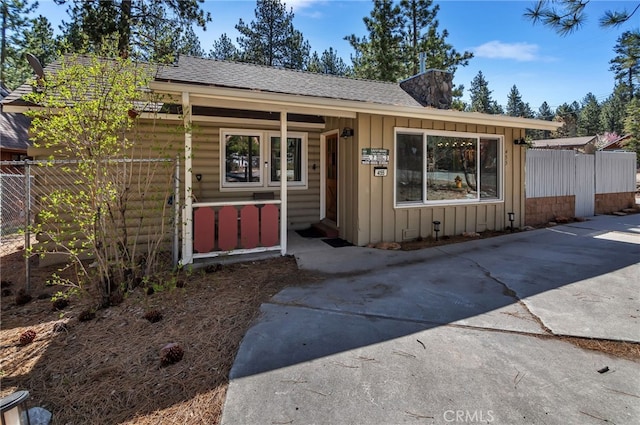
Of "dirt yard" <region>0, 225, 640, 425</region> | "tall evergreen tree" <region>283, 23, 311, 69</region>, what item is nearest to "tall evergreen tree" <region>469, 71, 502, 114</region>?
"tall evergreen tree" <region>283, 23, 311, 69</region>

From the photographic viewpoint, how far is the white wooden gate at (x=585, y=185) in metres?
9.44

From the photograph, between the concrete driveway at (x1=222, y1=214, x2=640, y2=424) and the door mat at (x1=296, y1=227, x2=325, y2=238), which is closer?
the concrete driveway at (x1=222, y1=214, x2=640, y2=424)

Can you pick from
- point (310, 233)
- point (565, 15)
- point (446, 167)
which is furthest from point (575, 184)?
point (310, 233)

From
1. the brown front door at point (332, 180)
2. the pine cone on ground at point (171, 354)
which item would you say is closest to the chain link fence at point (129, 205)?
the pine cone on ground at point (171, 354)

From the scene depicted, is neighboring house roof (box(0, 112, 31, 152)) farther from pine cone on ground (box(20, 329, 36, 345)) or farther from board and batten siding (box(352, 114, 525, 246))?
board and batten siding (box(352, 114, 525, 246))

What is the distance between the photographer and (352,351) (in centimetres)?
269

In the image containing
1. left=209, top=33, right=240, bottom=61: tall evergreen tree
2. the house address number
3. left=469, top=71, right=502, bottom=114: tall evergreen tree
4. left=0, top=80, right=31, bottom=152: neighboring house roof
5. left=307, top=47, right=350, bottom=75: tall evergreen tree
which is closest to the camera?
the house address number

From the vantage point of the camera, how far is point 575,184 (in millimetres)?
9359

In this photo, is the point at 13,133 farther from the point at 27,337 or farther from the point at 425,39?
the point at 425,39

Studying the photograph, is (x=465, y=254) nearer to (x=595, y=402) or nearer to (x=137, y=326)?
(x=595, y=402)

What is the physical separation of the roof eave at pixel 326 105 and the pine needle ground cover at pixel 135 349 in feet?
8.08

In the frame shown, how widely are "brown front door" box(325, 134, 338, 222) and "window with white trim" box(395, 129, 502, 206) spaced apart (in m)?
1.35

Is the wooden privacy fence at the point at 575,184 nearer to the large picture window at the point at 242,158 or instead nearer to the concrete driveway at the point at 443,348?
the concrete driveway at the point at 443,348

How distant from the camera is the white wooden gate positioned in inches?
372
